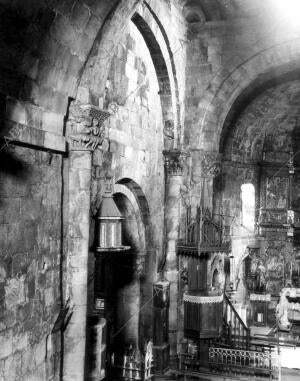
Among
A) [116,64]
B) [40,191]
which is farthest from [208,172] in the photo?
[40,191]

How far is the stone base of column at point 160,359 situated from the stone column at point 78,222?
465 cm

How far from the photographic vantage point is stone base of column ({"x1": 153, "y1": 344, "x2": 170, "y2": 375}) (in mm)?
11211

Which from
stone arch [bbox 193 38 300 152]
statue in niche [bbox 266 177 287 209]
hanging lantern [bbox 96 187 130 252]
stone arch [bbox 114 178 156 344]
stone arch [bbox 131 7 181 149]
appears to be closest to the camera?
hanging lantern [bbox 96 187 130 252]

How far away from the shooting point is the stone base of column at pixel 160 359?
11.2 m

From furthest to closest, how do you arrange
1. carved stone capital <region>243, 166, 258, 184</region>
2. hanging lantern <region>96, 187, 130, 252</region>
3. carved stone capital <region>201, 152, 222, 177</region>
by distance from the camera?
carved stone capital <region>243, 166, 258, 184</region>
carved stone capital <region>201, 152, 222, 177</region>
hanging lantern <region>96, 187, 130, 252</region>

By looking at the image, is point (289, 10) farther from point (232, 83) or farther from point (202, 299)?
point (202, 299)

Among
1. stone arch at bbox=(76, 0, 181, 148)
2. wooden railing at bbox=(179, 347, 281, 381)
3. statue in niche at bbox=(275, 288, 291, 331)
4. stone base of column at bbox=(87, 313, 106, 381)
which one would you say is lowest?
wooden railing at bbox=(179, 347, 281, 381)

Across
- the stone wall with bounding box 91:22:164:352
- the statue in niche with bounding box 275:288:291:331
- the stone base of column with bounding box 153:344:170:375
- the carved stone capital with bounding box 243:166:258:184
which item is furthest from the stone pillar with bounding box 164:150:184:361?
the carved stone capital with bounding box 243:166:258:184

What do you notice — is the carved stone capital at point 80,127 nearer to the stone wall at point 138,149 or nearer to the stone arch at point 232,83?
the stone wall at point 138,149

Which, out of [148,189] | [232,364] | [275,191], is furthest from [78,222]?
[275,191]

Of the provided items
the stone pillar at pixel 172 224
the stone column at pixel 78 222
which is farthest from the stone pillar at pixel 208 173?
the stone column at pixel 78 222

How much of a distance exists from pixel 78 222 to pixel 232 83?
7554 mm

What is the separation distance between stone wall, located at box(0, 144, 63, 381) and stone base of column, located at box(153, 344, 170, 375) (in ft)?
16.1

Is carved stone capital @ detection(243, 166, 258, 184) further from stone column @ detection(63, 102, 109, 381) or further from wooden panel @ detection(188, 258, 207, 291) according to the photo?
stone column @ detection(63, 102, 109, 381)
